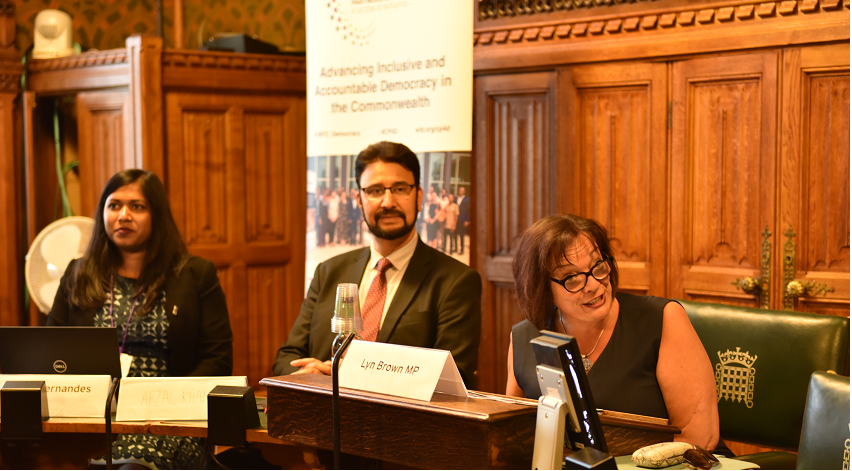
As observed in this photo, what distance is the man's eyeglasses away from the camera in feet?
8.63

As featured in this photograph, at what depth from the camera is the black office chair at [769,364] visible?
6.90 ft

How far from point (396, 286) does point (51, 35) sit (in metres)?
3.30

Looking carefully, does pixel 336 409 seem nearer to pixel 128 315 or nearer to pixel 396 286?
pixel 396 286

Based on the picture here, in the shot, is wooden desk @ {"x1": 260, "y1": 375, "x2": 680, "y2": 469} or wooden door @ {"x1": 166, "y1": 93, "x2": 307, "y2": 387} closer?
wooden desk @ {"x1": 260, "y1": 375, "x2": 680, "y2": 469}

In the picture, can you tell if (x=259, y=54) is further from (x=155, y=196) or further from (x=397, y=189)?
(x=397, y=189)

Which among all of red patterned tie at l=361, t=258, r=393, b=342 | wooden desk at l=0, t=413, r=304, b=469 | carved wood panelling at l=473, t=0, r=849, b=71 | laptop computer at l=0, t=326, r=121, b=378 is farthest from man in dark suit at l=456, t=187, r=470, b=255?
laptop computer at l=0, t=326, r=121, b=378

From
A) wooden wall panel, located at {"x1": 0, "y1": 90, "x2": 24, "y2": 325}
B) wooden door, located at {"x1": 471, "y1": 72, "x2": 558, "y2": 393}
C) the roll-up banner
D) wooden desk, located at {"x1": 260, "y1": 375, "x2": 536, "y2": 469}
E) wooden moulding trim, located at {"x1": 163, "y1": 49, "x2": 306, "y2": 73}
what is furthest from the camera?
wooden wall panel, located at {"x1": 0, "y1": 90, "x2": 24, "y2": 325}

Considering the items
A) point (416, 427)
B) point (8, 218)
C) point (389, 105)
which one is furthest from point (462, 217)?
point (8, 218)

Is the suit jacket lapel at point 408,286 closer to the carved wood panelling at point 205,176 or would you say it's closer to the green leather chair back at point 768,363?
the green leather chair back at point 768,363

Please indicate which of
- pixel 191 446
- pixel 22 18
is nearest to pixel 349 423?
pixel 191 446

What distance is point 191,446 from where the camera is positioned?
249 cm

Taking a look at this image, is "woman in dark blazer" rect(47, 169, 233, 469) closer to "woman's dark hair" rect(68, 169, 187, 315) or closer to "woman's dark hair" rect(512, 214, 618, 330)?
"woman's dark hair" rect(68, 169, 187, 315)

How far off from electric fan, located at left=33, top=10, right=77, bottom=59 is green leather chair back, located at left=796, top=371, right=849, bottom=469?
4.54m

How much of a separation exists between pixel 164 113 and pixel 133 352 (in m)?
2.06
